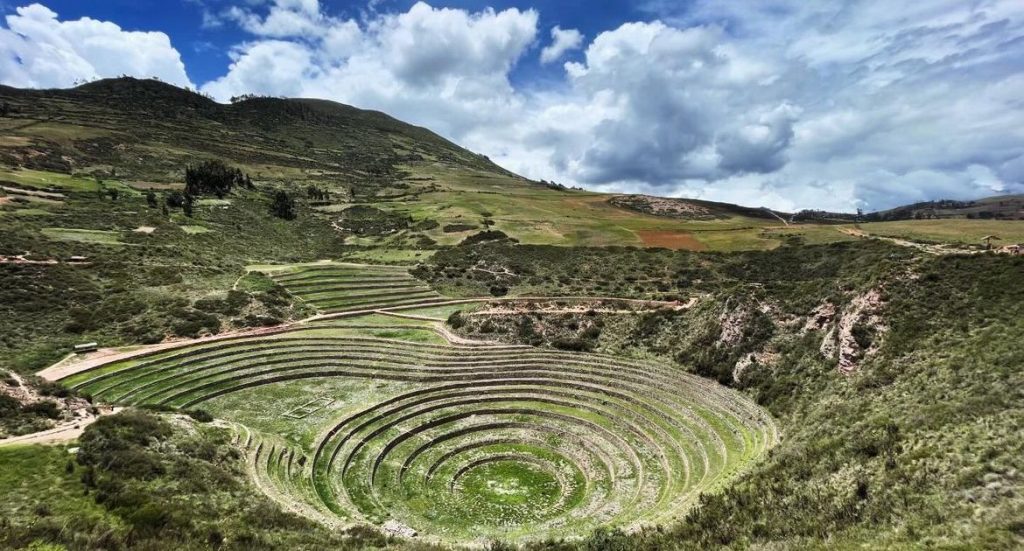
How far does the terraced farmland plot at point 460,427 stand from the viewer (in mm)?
20547

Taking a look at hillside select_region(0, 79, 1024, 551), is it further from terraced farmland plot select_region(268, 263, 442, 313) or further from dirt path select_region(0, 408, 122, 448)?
terraced farmland plot select_region(268, 263, 442, 313)

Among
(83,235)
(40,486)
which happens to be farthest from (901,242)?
(83,235)

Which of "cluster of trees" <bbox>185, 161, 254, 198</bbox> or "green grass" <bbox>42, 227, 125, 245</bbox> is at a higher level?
"cluster of trees" <bbox>185, 161, 254, 198</bbox>

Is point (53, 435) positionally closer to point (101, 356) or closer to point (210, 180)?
point (101, 356)

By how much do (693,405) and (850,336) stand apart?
8.99 meters

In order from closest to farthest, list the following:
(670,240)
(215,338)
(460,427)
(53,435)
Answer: (53,435)
(460,427)
(215,338)
(670,240)

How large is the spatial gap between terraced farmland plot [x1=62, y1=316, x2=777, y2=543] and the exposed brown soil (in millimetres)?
38841

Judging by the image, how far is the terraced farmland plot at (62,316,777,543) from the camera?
20547 mm

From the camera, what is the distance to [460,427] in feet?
89.6

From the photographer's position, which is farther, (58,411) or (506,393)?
(506,393)

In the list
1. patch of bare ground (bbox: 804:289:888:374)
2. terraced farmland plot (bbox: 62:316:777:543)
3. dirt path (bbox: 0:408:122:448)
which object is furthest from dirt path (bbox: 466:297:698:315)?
dirt path (bbox: 0:408:122:448)

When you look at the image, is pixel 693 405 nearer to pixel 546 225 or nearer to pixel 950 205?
pixel 546 225

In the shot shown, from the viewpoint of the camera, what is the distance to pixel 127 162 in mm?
106250

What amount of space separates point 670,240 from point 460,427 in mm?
53589
